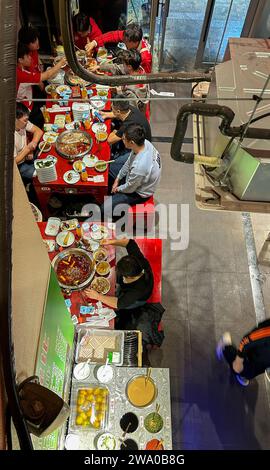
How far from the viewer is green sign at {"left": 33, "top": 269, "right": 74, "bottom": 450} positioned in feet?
7.30

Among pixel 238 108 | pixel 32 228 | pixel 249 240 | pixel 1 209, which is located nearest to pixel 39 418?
pixel 1 209

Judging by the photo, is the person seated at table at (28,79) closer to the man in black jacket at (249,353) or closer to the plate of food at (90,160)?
the plate of food at (90,160)

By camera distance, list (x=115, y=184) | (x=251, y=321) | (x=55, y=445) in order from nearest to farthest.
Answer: (x=55, y=445)
(x=251, y=321)
(x=115, y=184)

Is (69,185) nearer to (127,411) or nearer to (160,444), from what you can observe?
(127,411)

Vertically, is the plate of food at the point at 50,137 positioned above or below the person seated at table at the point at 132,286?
above

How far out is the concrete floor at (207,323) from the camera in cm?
404

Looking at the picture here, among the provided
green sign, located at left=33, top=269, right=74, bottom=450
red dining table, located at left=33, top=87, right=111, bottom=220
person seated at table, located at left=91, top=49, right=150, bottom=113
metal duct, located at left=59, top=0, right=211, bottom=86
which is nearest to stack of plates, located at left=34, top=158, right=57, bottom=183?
red dining table, located at left=33, top=87, right=111, bottom=220

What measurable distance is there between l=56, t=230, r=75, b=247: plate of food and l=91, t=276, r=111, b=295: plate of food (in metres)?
0.56

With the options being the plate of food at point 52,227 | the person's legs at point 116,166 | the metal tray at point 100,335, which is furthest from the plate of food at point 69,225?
the metal tray at point 100,335

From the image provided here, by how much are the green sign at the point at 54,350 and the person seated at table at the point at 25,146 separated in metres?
2.46

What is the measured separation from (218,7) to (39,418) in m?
9.69

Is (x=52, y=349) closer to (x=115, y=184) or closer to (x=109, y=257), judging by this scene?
(x=109, y=257)

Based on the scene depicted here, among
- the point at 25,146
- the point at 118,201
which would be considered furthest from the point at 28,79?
the point at 118,201

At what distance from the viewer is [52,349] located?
249cm
